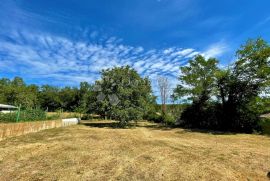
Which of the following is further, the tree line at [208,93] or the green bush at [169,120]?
the green bush at [169,120]

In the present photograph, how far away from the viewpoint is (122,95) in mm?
17766

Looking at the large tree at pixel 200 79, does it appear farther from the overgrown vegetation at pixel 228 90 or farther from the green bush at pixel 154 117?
the green bush at pixel 154 117

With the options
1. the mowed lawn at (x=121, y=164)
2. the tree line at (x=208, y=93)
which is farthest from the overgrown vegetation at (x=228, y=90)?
the mowed lawn at (x=121, y=164)

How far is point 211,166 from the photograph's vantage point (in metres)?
5.87

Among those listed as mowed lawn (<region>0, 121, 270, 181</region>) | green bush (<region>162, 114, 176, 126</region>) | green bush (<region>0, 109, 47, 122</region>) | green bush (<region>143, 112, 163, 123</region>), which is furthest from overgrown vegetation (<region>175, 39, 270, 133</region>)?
green bush (<region>0, 109, 47, 122</region>)

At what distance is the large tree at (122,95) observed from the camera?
17547mm

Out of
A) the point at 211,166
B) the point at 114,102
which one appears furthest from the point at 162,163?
the point at 114,102

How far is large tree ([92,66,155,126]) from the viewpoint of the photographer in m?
17.5

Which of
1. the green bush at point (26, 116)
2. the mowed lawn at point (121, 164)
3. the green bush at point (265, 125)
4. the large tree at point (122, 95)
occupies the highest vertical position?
the large tree at point (122, 95)

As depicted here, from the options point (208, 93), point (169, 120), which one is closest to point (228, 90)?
point (208, 93)

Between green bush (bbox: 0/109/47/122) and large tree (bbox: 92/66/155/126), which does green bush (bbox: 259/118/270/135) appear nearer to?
large tree (bbox: 92/66/155/126)

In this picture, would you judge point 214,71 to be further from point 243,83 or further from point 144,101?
point 144,101

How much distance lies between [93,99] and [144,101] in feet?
15.3

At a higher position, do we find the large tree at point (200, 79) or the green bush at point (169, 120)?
the large tree at point (200, 79)
